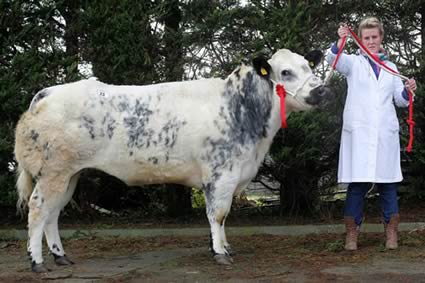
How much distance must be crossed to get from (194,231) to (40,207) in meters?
2.48

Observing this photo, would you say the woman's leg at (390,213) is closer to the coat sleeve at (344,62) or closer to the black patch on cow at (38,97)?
the coat sleeve at (344,62)

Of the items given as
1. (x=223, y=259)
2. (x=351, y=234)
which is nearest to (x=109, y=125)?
(x=223, y=259)

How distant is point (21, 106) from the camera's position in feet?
24.3

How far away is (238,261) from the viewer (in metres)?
5.74

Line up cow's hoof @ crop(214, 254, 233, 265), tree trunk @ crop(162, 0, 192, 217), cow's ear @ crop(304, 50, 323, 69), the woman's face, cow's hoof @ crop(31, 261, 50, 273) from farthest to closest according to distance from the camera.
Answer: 1. tree trunk @ crop(162, 0, 192, 217)
2. cow's ear @ crop(304, 50, 323, 69)
3. the woman's face
4. cow's hoof @ crop(214, 254, 233, 265)
5. cow's hoof @ crop(31, 261, 50, 273)

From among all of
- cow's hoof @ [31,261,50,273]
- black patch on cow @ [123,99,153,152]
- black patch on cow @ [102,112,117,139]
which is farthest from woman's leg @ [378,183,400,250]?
cow's hoof @ [31,261,50,273]

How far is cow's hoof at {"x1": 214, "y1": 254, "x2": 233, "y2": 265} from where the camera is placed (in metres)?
5.54

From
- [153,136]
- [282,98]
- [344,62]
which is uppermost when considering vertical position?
[344,62]

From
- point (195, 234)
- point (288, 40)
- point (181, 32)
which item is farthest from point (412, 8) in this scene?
point (195, 234)

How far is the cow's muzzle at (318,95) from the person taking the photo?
5.60 metres

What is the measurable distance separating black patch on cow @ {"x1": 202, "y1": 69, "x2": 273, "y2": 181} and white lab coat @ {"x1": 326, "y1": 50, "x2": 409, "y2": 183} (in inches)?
29.8

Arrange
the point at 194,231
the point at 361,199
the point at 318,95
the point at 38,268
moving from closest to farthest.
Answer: the point at 38,268 < the point at 318,95 < the point at 361,199 < the point at 194,231

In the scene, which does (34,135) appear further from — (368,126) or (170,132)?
(368,126)

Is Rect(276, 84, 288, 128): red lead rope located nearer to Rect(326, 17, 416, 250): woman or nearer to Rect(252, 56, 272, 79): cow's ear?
Rect(252, 56, 272, 79): cow's ear
